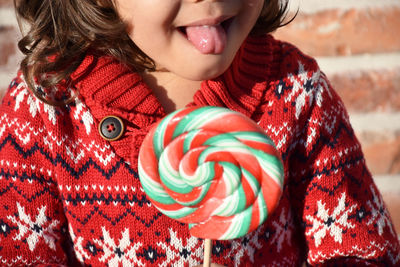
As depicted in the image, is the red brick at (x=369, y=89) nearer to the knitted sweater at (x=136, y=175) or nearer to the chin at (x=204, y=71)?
the knitted sweater at (x=136, y=175)

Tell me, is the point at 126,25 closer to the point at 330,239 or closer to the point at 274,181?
the point at 274,181

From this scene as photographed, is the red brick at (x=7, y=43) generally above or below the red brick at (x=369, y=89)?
above

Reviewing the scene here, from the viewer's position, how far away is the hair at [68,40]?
91cm

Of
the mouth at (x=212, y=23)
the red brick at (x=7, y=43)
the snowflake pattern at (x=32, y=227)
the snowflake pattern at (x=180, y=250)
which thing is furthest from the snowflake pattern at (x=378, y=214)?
the red brick at (x=7, y=43)

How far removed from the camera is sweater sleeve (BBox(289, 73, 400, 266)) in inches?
36.9

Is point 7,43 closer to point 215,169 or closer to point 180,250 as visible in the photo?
point 180,250

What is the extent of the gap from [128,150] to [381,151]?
815mm

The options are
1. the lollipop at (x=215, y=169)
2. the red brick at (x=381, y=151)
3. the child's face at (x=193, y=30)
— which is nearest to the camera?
the lollipop at (x=215, y=169)

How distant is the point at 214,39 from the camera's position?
0.78 meters

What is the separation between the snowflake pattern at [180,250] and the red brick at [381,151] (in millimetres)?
694

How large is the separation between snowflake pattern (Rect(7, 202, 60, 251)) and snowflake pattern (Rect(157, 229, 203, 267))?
197mm

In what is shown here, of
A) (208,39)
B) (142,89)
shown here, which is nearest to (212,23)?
(208,39)

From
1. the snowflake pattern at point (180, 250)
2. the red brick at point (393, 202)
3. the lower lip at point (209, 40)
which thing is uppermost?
the lower lip at point (209, 40)

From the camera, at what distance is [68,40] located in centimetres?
96
